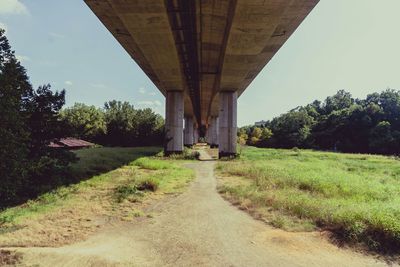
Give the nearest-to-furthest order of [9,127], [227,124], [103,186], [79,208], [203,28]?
[9,127] → [79,208] → [103,186] → [203,28] → [227,124]

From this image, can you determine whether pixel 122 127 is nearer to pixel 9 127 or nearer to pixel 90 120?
pixel 90 120

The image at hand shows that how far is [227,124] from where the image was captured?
3416 cm

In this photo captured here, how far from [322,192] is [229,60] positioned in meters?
14.1

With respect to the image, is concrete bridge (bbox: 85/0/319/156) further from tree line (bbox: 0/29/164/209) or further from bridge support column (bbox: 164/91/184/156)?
tree line (bbox: 0/29/164/209)

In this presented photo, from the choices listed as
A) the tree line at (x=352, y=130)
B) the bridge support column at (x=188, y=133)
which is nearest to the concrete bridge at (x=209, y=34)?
the bridge support column at (x=188, y=133)

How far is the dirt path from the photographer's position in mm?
6766

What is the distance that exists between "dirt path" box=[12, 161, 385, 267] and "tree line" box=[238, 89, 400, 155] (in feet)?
221

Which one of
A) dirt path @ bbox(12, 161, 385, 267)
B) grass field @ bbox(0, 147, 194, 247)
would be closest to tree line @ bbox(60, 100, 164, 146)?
grass field @ bbox(0, 147, 194, 247)

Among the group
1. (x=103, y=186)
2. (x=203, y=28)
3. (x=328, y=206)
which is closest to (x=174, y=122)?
(x=203, y=28)

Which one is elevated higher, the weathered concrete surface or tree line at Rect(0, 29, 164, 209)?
the weathered concrete surface

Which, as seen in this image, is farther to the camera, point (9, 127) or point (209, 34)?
point (209, 34)

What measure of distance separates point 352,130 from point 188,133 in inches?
1541

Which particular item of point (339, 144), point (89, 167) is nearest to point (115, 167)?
point (89, 167)

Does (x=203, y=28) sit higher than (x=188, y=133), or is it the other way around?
(x=203, y=28)
